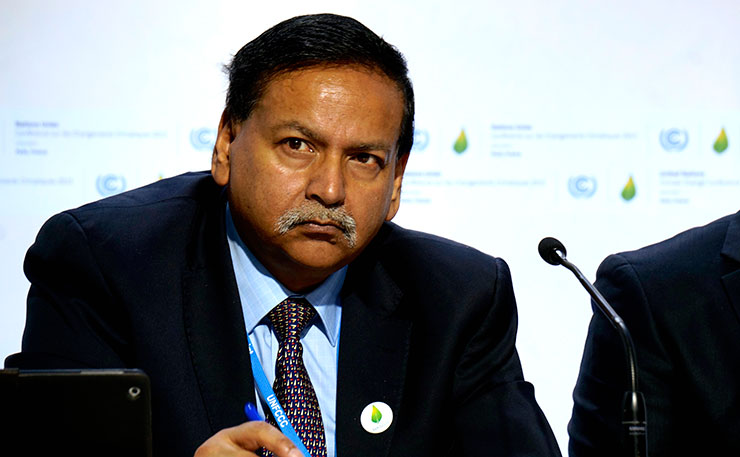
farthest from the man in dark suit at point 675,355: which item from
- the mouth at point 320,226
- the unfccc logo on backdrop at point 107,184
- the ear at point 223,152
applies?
the unfccc logo on backdrop at point 107,184

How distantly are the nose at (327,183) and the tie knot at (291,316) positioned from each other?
12.7 inches

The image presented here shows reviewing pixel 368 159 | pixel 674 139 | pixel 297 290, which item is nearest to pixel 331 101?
pixel 368 159

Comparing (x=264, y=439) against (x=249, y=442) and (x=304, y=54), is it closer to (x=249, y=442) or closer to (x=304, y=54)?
(x=249, y=442)

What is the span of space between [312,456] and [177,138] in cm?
170

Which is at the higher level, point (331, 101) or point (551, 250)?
point (331, 101)

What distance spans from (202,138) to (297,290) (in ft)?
4.18

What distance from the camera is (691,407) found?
89.8 inches

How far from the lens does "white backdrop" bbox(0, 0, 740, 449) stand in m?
3.32

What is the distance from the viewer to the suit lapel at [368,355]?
2.08 meters

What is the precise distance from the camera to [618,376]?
7.39 feet

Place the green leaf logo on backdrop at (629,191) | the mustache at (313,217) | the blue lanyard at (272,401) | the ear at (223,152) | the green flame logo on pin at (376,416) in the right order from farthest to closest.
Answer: the green leaf logo on backdrop at (629,191) < the ear at (223,152) < the green flame logo on pin at (376,416) < the mustache at (313,217) < the blue lanyard at (272,401)

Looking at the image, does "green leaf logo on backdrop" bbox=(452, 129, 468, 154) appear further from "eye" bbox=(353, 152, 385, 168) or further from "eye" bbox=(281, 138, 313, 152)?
"eye" bbox=(281, 138, 313, 152)

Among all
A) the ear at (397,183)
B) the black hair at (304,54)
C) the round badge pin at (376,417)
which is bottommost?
the round badge pin at (376,417)

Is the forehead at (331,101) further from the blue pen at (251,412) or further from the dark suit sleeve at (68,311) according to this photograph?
the blue pen at (251,412)
